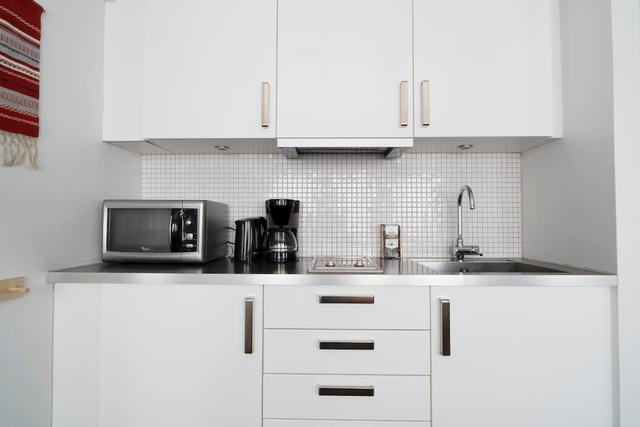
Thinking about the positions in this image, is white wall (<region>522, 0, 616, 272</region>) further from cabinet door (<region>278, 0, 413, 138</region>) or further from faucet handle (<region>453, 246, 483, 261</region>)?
cabinet door (<region>278, 0, 413, 138</region>)

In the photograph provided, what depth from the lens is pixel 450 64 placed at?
1.46 metres

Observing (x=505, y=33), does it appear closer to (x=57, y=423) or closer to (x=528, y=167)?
(x=528, y=167)

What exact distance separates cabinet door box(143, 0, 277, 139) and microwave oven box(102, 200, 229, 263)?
337 millimetres

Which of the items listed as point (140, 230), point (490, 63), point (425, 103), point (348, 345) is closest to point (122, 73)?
point (140, 230)

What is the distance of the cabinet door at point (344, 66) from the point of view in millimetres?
1464

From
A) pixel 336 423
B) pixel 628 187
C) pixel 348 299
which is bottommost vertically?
pixel 336 423

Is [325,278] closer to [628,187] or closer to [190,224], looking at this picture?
[190,224]

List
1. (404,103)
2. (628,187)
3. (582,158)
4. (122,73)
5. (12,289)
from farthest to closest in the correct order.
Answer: (122,73) < (404,103) < (582,158) < (628,187) < (12,289)

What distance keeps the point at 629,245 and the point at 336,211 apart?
3.92 feet

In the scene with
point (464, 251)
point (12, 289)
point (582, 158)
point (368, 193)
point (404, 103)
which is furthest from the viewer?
point (368, 193)

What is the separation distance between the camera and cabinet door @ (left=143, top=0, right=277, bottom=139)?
1.48 meters

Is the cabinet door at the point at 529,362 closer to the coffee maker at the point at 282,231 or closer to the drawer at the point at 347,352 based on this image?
the drawer at the point at 347,352

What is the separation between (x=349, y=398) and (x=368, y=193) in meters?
1.01

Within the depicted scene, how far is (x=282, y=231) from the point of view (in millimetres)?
1591
